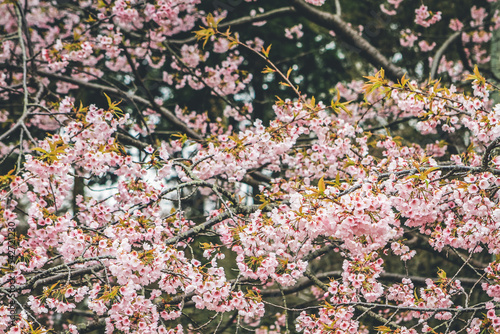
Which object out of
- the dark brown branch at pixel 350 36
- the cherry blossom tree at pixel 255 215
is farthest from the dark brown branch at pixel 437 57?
the dark brown branch at pixel 350 36

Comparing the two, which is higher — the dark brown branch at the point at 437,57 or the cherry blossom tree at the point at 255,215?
the dark brown branch at the point at 437,57

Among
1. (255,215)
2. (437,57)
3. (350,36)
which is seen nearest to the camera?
(255,215)

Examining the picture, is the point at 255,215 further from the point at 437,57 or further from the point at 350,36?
the point at 437,57

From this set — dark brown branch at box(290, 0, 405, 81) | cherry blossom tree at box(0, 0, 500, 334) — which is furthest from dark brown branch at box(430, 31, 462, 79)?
dark brown branch at box(290, 0, 405, 81)

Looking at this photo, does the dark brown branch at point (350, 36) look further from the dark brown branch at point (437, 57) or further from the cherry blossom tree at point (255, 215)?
the dark brown branch at point (437, 57)

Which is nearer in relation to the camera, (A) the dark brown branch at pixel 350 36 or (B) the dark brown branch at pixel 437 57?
(A) the dark brown branch at pixel 350 36

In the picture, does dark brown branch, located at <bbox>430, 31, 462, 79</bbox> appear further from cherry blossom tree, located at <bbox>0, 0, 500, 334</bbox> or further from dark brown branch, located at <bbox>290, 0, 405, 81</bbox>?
dark brown branch, located at <bbox>290, 0, 405, 81</bbox>

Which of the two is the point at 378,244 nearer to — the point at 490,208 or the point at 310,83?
the point at 490,208

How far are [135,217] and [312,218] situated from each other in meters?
1.33

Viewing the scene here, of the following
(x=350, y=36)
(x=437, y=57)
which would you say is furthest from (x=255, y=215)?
(x=437, y=57)

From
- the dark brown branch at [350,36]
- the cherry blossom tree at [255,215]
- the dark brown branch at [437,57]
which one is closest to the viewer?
the cherry blossom tree at [255,215]

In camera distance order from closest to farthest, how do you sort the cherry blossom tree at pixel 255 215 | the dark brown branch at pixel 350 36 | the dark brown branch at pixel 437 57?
the cherry blossom tree at pixel 255 215, the dark brown branch at pixel 350 36, the dark brown branch at pixel 437 57

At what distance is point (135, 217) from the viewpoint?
2918 mm

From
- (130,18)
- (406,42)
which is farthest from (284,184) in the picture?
(406,42)
